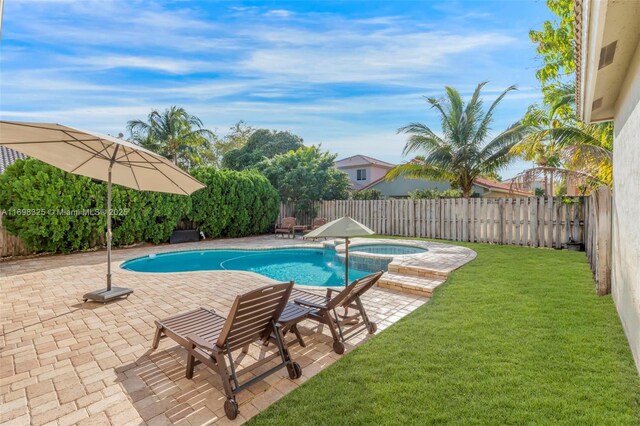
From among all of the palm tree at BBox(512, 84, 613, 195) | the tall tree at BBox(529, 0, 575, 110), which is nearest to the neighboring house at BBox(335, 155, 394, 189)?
the palm tree at BBox(512, 84, 613, 195)

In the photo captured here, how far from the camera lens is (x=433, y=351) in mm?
3613

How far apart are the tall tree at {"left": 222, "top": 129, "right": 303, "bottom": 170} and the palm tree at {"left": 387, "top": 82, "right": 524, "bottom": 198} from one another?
14.2 metres

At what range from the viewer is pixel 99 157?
5812mm

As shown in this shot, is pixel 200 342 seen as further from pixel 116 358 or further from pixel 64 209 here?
pixel 64 209

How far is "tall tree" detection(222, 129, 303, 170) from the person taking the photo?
89.0 ft

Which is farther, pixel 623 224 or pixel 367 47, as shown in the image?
pixel 367 47

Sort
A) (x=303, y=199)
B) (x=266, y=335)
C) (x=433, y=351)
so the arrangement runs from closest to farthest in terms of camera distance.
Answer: (x=266, y=335), (x=433, y=351), (x=303, y=199)

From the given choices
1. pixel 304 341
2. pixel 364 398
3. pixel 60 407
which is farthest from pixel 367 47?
pixel 60 407

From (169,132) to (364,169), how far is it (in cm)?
1797

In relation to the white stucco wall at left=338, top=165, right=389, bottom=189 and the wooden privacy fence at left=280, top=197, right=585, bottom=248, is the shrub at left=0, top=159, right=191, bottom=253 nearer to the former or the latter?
the wooden privacy fence at left=280, top=197, right=585, bottom=248

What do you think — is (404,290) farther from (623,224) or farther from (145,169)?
(145,169)

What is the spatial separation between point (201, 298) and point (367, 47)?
9205 mm

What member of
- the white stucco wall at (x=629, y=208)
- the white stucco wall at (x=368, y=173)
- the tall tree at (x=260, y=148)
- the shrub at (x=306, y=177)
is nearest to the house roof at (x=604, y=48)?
the white stucco wall at (x=629, y=208)

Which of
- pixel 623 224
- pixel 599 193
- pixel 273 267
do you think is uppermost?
pixel 599 193
